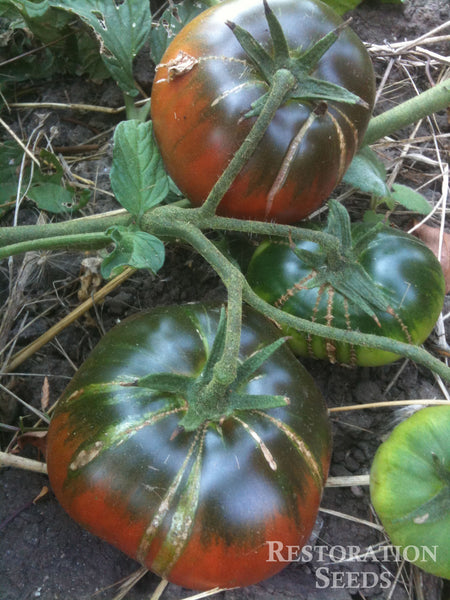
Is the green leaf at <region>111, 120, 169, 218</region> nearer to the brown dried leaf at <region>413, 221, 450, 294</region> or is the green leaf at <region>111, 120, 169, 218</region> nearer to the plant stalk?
the plant stalk

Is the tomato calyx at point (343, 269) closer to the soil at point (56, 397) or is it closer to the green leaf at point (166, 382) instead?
the soil at point (56, 397)

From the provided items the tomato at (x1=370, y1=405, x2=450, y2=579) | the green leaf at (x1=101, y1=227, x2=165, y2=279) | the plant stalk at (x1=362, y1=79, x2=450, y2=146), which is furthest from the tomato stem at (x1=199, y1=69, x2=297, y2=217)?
the tomato at (x1=370, y1=405, x2=450, y2=579)

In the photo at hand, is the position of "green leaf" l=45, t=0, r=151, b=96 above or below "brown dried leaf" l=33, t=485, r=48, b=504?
above

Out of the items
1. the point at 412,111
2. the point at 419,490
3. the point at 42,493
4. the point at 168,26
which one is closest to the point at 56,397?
the point at 42,493

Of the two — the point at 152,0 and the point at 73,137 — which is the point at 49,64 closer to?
the point at 73,137

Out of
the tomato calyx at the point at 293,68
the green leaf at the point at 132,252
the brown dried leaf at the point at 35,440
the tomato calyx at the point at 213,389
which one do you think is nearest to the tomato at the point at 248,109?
the tomato calyx at the point at 293,68

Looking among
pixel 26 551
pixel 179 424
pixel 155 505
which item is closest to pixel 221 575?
pixel 155 505
